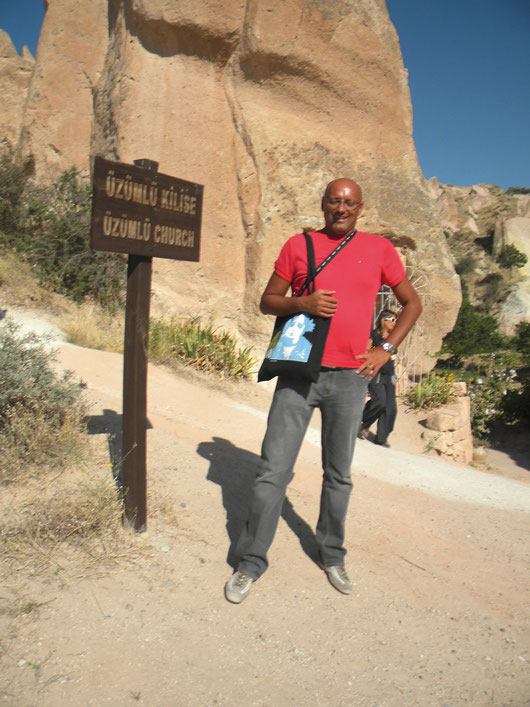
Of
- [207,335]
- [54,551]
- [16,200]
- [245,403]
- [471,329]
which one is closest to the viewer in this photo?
[54,551]

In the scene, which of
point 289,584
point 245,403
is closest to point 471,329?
point 245,403

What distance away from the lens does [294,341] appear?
282 centimetres

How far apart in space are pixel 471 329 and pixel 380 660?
54.0ft

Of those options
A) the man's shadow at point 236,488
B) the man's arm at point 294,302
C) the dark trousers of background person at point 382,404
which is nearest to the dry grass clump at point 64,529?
the man's shadow at point 236,488

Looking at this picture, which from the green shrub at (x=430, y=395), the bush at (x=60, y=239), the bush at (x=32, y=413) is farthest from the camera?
the green shrub at (x=430, y=395)

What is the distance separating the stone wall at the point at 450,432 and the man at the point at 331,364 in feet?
19.4

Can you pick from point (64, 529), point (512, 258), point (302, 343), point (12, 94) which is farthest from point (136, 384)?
point (512, 258)

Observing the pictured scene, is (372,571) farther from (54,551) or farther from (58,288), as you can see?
(58,288)

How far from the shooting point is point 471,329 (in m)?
17.8

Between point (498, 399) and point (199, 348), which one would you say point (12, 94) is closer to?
point (199, 348)

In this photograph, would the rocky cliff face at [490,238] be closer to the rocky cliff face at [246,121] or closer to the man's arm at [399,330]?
the rocky cliff face at [246,121]

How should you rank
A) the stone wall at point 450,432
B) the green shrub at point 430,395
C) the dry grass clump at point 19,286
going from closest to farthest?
1. the dry grass clump at point 19,286
2. the stone wall at point 450,432
3. the green shrub at point 430,395

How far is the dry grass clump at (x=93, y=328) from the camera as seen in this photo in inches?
290

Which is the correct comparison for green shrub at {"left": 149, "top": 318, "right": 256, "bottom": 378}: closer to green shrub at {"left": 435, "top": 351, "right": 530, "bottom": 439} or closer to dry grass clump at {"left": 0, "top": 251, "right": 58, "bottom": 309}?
dry grass clump at {"left": 0, "top": 251, "right": 58, "bottom": 309}
